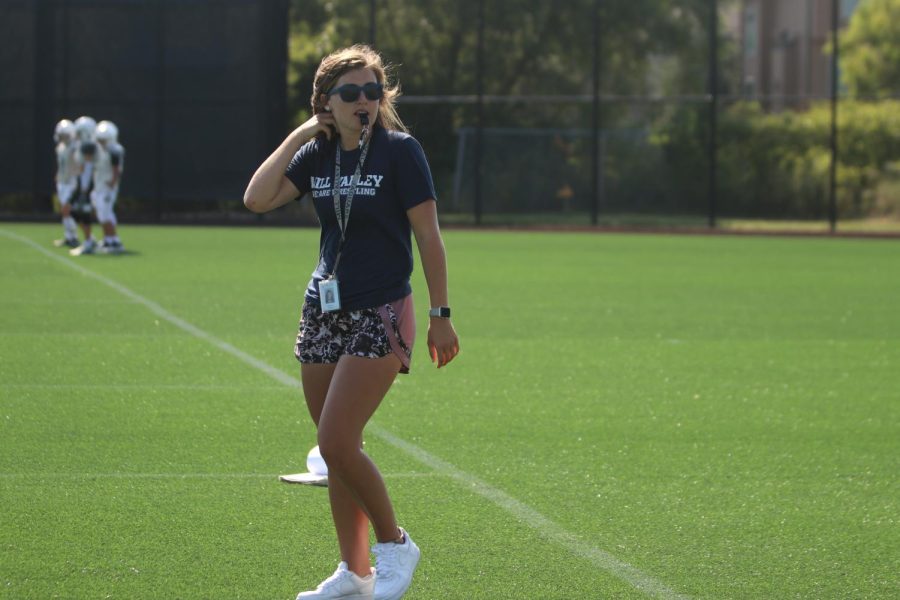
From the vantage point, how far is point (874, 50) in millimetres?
59188

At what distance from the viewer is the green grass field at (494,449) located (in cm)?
Answer: 588

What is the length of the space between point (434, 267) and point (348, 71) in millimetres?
771

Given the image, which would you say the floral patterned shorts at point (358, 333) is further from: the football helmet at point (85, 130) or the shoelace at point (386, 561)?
the football helmet at point (85, 130)

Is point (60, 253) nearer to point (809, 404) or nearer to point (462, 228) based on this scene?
point (462, 228)

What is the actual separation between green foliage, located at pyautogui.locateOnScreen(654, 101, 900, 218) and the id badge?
→ 3621cm

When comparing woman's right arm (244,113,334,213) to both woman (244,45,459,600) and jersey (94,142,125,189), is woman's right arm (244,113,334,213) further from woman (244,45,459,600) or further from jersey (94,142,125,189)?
jersey (94,142,125,189)

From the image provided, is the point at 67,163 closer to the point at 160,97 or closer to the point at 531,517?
the point at 160,97

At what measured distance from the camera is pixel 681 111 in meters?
42.2

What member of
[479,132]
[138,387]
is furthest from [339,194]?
[479,132]

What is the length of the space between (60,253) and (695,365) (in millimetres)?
13864

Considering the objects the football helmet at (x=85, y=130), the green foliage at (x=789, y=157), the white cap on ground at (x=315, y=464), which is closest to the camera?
the white cap on ground at (x=315, y=464)

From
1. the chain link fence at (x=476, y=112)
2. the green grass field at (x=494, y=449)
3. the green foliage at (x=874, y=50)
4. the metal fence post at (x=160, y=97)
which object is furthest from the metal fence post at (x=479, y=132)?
the green foliage at (x=874, y=50)

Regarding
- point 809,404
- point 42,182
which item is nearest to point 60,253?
point 42,182

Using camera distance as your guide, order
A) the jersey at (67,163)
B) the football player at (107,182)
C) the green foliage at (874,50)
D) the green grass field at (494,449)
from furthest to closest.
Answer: the green foliage at (874,50), the jersey at (67,163), the football player at (107,182), the green grass field at (494,449)
